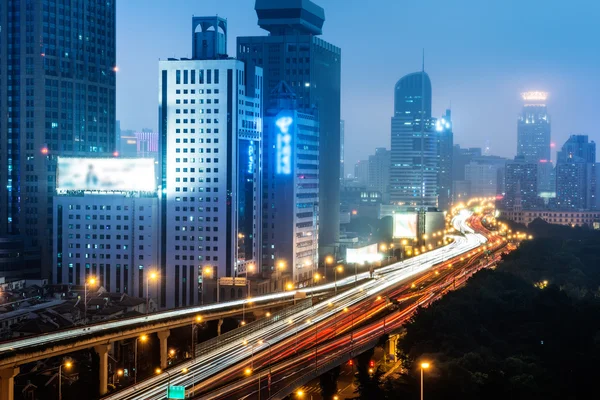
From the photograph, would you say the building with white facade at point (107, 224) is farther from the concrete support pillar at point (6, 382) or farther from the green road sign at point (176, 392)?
the green road sign at point (176, 392)

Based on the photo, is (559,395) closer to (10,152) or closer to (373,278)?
(373,278)

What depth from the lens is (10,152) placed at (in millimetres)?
108312

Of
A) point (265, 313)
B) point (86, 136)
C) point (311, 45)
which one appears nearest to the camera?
point (265, 313)

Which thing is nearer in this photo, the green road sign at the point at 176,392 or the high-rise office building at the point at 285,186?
the green road sign at the point at 176,392

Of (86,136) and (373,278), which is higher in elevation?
(86,136)

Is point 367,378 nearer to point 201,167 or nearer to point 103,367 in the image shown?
point 103,367

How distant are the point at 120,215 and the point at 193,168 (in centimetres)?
826

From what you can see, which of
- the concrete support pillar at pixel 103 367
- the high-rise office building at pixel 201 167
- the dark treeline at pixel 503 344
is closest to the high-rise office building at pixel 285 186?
the high-rise office building at pixel 201 167

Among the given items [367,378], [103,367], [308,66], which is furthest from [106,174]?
[367,378]

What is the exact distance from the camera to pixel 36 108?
10688 cm

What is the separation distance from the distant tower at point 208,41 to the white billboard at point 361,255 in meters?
30.1

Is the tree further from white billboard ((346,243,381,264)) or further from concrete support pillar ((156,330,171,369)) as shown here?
white billboard ((346,243,381,264))

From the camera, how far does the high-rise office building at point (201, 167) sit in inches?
3590

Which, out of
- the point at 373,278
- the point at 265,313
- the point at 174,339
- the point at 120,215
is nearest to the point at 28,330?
the point at 174,339
